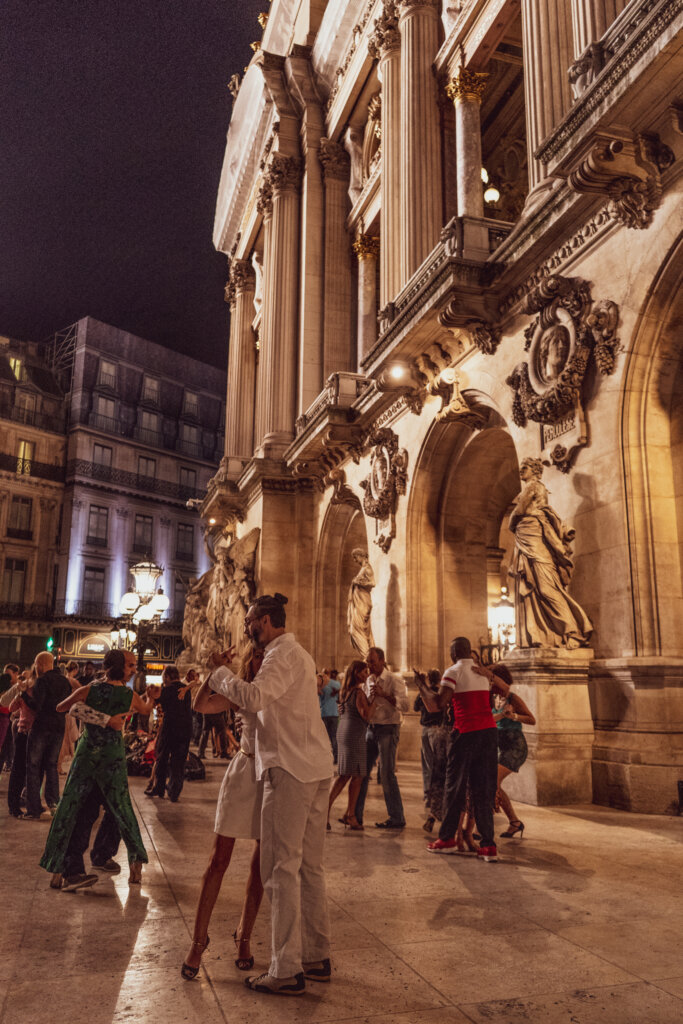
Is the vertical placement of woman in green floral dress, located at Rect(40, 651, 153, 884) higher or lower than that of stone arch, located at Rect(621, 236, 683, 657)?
lower

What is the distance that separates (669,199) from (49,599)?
42.3m

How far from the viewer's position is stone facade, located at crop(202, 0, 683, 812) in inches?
381

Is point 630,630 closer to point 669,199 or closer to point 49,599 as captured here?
point 669,199

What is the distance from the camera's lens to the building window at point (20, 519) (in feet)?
149

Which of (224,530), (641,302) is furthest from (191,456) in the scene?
(641,302)

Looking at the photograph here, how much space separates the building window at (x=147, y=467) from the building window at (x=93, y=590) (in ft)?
23.9

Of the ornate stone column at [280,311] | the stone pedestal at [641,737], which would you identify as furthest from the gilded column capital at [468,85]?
the stone pedestal at [641,737]

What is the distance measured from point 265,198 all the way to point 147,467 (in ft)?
86.3

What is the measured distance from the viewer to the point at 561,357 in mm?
11211

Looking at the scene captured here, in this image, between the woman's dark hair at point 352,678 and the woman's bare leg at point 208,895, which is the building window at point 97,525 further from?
the woman's bare leg at point 208,895

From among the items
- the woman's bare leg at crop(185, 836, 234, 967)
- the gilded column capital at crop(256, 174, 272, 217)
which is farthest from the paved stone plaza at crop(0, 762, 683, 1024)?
the gilded column capital at crop(256, 174, 272, 217)

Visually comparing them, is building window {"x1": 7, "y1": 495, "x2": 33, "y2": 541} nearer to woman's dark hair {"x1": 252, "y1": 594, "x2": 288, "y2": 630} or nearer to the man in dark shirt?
the man in dark shirt

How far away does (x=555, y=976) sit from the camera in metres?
4.08

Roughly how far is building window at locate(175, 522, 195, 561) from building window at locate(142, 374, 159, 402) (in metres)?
8.59
